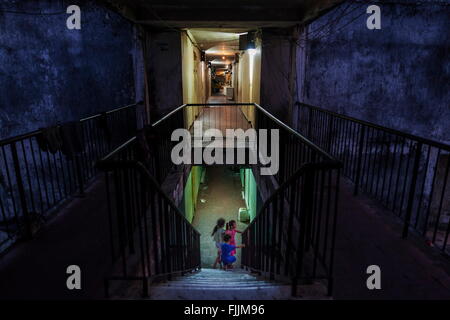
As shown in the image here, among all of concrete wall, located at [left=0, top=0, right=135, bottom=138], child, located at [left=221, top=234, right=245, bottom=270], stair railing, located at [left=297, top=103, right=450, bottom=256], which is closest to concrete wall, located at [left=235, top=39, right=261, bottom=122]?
stair railing, located at [left=297, top=103, right=450, bottom=256]

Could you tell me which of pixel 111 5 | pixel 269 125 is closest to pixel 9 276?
pixel 269 125

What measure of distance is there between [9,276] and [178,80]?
7.27 m

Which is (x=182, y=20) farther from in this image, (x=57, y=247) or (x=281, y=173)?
(x=57, y=247)

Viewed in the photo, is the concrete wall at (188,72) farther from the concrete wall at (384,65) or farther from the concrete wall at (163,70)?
the concrete wall at (384,65)

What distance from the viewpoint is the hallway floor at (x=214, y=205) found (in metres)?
11.0

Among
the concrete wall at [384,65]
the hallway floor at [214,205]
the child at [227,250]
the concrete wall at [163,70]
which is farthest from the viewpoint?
the hallway floor at [214,205]

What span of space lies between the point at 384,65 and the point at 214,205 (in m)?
9.93

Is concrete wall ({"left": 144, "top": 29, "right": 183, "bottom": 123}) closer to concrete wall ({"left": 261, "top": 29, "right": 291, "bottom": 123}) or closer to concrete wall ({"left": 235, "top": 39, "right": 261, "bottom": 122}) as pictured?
concrete wall ({"left": 235, "top": 39, "right": 261, "bottom": 122})

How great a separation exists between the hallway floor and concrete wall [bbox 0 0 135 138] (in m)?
6.05

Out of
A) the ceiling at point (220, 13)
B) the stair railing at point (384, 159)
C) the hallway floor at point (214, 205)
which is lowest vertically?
the hallway floor at point (214, 205)

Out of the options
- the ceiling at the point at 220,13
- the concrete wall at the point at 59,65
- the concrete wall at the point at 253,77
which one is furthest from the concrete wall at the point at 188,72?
the concrete wall at the point at 253,77

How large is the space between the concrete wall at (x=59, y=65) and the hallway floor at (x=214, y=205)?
6052 mm

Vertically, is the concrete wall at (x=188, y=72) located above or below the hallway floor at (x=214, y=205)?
above

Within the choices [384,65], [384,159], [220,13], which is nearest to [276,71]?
[220,13]
